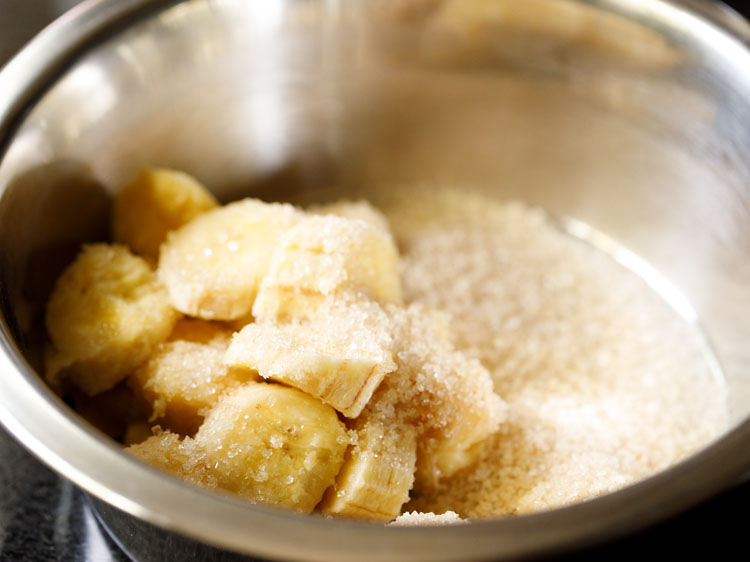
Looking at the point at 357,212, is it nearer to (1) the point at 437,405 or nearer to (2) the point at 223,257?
(2) the point at 223,257

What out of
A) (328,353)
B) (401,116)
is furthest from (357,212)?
(328,353)

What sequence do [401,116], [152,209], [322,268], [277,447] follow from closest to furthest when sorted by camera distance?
[277,447] < [322,268] < [152,209] < [401,116]

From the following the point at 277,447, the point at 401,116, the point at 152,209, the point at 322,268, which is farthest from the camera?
the point at 401,116

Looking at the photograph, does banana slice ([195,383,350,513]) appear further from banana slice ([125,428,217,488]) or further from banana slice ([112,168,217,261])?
banana slice ([112,168,217,261])

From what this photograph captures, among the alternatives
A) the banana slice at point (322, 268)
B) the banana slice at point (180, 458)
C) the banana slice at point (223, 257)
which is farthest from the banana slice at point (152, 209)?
the banana slice at point (180, 458)

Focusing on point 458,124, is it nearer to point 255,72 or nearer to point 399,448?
point 255,72

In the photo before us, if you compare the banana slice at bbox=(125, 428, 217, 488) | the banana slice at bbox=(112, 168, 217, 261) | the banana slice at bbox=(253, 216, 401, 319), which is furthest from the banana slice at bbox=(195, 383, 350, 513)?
the banana slice at bbox=(112, 168, 217, 261)

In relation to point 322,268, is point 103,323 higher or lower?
lower
